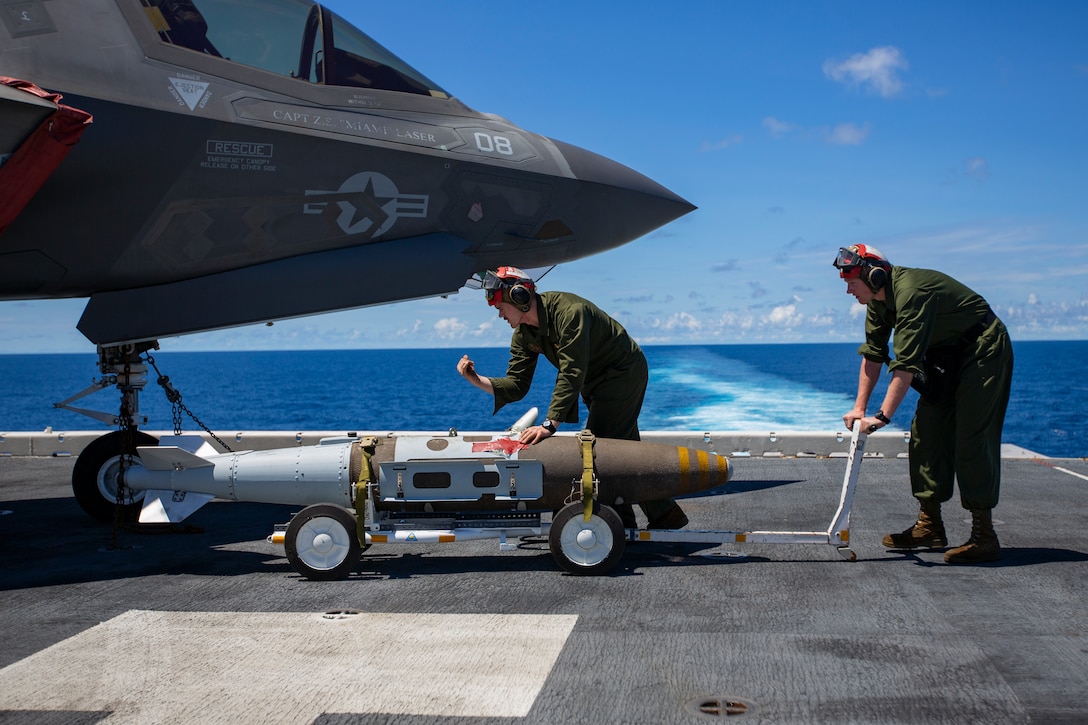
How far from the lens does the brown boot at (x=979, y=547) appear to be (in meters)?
6.47

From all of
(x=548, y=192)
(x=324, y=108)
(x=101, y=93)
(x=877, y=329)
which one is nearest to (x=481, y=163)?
(x=548, y=192)

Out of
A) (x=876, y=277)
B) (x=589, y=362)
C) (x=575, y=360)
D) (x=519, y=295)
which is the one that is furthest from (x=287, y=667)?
(x=876, y=277)

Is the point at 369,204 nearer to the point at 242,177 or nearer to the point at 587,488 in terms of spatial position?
the point at 242,177

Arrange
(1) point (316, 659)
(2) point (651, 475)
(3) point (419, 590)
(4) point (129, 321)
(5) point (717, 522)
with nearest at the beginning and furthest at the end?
(1) point (316, 659)
(3) point (419, 590)
(2) point (651, 475)
(4) point (129, 321)
(5) point (717, 522)

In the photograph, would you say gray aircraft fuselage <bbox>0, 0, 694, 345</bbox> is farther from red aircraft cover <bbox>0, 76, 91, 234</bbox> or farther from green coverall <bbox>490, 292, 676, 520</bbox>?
green coverall <bbox>490, 292, 676, 520</bbox>

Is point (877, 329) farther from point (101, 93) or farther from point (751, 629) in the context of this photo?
point (101, 93)

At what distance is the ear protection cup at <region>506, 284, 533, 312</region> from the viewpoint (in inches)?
270

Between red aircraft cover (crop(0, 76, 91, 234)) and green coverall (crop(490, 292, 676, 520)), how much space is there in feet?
11.8

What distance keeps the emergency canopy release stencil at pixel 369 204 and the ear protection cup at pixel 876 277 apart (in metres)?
3.85

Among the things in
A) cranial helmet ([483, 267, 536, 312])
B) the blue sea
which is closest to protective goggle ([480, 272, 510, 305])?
cranial helmet ([483, 267, 536, 312])

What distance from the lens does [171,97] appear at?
7.29 m

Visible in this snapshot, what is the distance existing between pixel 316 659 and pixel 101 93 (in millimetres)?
5010

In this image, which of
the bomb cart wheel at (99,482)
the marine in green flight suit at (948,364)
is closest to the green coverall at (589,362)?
the marine in green flight suit at (948,364)

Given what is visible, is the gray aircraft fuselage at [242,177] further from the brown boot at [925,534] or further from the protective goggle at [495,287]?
the brown boot at [925,534]
